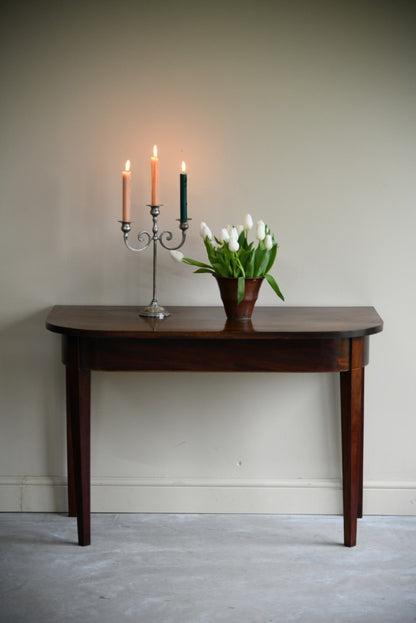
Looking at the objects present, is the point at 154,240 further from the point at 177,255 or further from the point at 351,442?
the point at 351,442

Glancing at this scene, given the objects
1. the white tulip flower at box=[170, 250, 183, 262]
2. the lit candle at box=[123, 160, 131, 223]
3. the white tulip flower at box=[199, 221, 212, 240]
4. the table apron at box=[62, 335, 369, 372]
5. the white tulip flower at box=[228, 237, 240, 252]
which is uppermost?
the lit candle at box=[123, 160, 131, 223]

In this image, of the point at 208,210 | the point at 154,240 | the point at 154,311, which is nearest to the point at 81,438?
the point at 154,311

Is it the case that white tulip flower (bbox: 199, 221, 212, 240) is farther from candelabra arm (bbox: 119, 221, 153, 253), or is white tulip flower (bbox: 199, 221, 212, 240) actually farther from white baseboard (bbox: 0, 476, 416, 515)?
Result: white baseboard (bbox: 0, 476, 416, 515)

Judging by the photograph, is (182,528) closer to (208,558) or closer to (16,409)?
(208,558)

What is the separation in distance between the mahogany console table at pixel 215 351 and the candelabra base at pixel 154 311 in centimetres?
4

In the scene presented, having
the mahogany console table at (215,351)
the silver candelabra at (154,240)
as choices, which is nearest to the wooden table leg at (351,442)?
the mahogany console table at (215,351)

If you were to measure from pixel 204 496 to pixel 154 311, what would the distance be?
0.77 meters

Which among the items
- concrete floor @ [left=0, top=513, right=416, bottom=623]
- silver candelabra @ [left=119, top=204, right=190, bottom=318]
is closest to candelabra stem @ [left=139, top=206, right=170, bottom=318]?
silver candelabra @ [left=119, top=204, right=190, bottom=318]

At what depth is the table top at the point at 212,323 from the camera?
2510 mm

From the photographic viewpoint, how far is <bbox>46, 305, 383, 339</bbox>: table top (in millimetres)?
2510

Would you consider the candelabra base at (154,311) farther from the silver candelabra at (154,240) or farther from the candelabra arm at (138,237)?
the candelabra arm at (138,237)

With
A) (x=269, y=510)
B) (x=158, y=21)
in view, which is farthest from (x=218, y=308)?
(x=158, y=21)

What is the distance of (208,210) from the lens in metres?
2.96

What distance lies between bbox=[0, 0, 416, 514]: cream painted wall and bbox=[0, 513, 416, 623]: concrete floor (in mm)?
148
